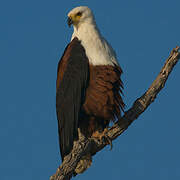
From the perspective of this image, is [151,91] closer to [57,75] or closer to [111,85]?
[111,85]

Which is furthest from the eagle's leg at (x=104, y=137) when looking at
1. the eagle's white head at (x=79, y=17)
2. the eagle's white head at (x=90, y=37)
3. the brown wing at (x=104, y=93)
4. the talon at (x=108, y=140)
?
the eagle's white head at (x=79, y=17)

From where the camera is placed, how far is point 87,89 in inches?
243

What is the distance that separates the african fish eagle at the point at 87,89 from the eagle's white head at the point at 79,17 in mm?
260

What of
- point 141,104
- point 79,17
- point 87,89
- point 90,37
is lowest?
point 141,104

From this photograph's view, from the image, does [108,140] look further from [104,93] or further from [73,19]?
[73,19]

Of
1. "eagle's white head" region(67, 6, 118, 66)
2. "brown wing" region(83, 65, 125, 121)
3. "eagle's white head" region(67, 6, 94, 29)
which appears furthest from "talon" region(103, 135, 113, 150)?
"eagle's white head" region(67, 6, 94, 29)

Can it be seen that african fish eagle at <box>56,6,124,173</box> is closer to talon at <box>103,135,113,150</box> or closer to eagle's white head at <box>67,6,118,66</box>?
eagle's white head at <box>67,6,118,66</box>

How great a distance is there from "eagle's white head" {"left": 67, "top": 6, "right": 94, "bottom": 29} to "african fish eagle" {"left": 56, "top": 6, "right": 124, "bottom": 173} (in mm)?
260

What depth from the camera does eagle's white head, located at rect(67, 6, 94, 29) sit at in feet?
21.8

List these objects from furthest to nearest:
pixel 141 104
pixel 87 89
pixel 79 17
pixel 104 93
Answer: pixel 79 17 → pixel 87 89 → pixel 104 93 → pixel 141 104

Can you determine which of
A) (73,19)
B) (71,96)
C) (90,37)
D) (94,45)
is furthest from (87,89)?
(73,19)

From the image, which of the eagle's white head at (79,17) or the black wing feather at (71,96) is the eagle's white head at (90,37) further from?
the black wing feather at (71,96)

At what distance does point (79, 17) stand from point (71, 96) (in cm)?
129

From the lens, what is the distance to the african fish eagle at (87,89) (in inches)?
237
